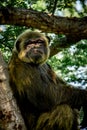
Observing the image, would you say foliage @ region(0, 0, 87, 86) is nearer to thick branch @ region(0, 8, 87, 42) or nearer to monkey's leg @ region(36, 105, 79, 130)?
thick branch @ region(0, 8, 87, 42)

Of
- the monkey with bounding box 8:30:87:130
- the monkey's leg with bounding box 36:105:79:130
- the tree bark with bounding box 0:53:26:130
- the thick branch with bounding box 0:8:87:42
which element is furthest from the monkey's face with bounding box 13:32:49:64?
the tree bark with bounding box 0:53:26:130

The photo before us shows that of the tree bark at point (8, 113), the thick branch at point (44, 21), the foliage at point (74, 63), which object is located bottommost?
the foliage at point (74, 63)

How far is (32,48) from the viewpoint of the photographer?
19.1 feet

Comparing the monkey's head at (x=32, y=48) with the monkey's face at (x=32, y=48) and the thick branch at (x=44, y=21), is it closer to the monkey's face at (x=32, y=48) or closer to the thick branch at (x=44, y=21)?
the monkey's face at (x=32, y=48)

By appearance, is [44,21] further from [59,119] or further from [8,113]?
[8,113]

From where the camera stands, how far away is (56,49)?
24.8ft

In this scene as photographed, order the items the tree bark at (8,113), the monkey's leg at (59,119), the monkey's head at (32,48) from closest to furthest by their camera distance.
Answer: the tree bark at (8,113)
the monkey's leg at (59,119)
the monkey's head at (32,48)

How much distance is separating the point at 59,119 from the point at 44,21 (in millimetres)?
1667

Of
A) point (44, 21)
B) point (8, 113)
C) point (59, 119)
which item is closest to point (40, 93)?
point (59, 119)

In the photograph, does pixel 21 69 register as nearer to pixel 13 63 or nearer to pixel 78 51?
pixel 13 63

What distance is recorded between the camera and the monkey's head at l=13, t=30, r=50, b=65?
18.5 ft

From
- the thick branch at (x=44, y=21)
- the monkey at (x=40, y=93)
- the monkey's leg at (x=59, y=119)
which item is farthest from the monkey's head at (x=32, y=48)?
the monkey's leg at (x=59, y=119)

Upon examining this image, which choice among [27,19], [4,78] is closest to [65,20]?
[27,19]

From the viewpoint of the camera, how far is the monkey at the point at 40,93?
5.24 meters
